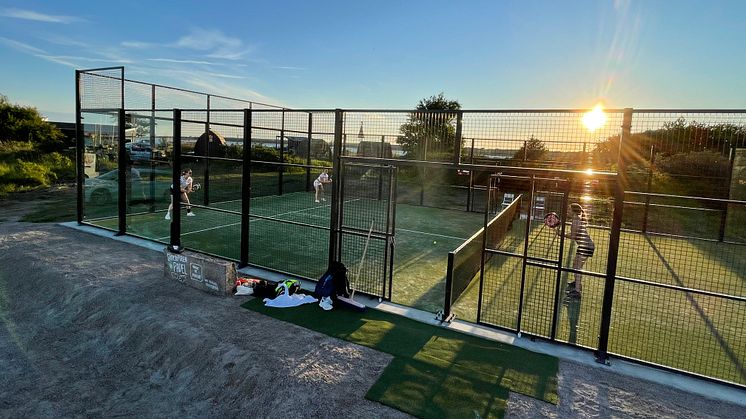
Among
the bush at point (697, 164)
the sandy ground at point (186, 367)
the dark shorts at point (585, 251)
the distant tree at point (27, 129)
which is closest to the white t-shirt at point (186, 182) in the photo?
the sandy ground at point (186, 367)

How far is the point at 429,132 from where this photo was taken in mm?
8391

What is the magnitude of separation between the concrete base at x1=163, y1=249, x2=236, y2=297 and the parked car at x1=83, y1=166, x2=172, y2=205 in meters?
5.87

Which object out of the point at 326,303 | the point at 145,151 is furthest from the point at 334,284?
the point at 145,151

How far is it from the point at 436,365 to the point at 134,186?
11.8 meters

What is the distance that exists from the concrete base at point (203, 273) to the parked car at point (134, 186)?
19.2 feet

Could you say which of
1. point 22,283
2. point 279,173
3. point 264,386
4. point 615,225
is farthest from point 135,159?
point 615,225

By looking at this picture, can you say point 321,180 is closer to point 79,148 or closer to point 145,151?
point 145,151

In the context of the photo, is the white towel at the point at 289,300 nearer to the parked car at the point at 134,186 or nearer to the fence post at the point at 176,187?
the fence post at the point at 176,187

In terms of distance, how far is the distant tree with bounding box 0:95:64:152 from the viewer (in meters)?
29.1

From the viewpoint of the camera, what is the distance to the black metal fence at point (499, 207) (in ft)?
18.5

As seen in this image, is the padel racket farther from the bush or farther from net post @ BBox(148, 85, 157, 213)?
net post @ BBox(148, 85, 157, 213)

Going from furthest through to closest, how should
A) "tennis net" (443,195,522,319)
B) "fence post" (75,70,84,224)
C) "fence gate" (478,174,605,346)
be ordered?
"fence post" (75,70,84,224), "tennis net" (443,195,522,319), "fence gate" (478,174,605,346)

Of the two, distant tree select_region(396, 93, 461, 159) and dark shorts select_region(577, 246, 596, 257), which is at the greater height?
distant tree select_region(396, 93, 461, 159)

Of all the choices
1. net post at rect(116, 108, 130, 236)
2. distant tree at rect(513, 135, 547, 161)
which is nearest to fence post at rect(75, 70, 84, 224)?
net post at rect(116, 108, 130, 236)
